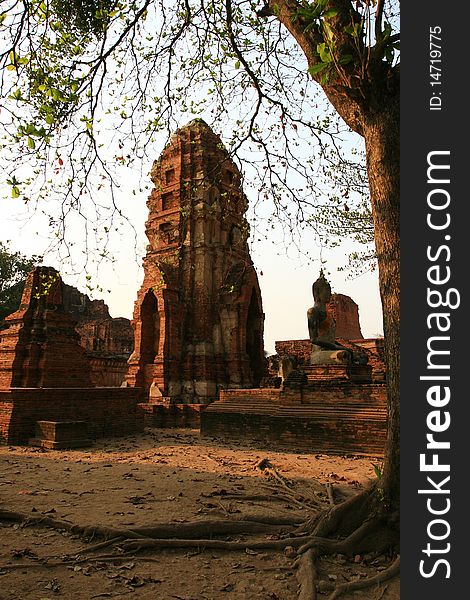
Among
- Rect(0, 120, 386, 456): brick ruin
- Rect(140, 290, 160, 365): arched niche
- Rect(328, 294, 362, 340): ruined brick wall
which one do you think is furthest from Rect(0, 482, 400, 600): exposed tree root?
Rect(328, 294, 362, 340): ruined brick wall

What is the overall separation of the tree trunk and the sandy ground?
76cm

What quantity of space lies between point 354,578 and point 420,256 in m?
2.28

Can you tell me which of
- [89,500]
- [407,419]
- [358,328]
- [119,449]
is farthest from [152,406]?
[358,328]

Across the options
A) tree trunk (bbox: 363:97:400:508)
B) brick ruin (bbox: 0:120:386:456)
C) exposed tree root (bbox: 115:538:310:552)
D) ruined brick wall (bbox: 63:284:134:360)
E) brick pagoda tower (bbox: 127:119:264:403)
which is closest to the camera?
tree trunk (bbox: 363:97:400:508)

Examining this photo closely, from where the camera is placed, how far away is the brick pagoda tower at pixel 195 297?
16.2 metres

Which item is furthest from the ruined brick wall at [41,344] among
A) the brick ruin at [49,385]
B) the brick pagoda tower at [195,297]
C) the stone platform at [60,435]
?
the brick pagoda tower at [195,297]

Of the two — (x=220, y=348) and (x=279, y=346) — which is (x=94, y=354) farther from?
(x=279, y=346)

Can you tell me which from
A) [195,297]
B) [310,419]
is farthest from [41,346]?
[310,419]

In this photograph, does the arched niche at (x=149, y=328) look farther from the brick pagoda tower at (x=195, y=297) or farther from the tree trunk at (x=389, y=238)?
the tree trunk at (x=389, y=238)

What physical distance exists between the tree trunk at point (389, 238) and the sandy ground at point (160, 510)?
758 mm

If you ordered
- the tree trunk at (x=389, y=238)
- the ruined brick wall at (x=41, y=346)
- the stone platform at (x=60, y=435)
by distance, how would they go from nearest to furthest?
the tree trunk at (x=389, y=238), the stone platform at (x=60, y=435), the ruined brick wall at (x=41, y=346)

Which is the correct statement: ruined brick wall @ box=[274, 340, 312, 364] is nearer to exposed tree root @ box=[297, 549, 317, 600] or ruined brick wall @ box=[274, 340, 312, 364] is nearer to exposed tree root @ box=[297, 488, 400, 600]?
exposed tree root @ box=[297, 488, 400, 600]

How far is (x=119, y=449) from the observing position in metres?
9.39

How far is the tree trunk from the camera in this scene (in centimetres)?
340
